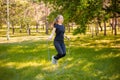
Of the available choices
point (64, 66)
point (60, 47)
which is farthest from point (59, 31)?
point (64, 66)

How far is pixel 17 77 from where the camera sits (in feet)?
63.6

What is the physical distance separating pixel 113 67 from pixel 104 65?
0.96m

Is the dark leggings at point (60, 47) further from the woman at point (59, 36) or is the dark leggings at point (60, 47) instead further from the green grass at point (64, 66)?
the green grass at point (64, 66)

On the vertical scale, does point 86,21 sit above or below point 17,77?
above

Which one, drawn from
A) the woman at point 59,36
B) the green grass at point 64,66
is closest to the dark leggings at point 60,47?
the woman at point 59,36

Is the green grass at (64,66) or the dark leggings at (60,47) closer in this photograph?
the dark leggings at (60,47)

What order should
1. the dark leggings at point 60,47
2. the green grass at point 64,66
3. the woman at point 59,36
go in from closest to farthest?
the woman at point 59,36, the dark leggings at point 60,47, the green grass at point 64,66

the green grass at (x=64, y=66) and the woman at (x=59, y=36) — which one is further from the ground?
the woman at (x=59, y=36)

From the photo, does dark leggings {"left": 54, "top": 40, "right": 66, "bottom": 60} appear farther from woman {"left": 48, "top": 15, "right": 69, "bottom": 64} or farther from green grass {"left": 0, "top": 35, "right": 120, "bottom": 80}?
green grass {"left": 0, "top": 35, "right": 120, "bottom": 80}

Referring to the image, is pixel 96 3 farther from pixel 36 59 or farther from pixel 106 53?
pixel 36 59

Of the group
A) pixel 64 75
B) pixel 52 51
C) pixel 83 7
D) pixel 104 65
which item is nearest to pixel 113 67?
pixel 104 65

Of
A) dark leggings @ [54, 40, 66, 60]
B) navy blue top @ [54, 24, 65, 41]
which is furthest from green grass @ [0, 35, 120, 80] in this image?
navy blue top @ [54, 24, 65, 41]

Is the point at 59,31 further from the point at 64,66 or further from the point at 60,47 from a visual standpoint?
the point at 64,66

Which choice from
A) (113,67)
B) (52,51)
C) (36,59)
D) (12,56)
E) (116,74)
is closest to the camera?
(116,74)
